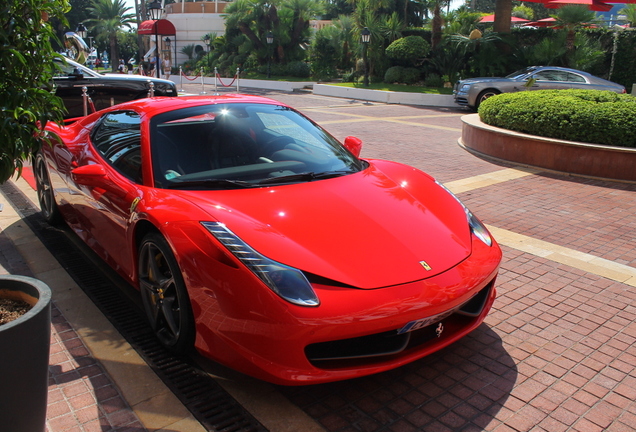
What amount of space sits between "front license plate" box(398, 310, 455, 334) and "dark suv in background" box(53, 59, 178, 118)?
8.70 m

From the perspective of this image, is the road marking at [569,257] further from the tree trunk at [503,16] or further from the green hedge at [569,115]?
the tree trunk at [503,16]

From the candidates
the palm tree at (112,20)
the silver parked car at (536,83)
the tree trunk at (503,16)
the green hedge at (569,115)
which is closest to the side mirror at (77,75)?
the green hedge at (569,115)

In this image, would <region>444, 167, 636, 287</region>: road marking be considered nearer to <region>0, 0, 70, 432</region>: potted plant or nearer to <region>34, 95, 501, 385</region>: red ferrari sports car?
<region>34, 95, 501, 385</region>: red ferrari sports car

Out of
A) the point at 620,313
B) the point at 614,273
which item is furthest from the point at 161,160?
the point at 614,273

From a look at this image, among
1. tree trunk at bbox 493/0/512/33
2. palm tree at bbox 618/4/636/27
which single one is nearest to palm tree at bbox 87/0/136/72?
tree trunk at bbox 493/0/512/33

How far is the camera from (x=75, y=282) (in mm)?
4391

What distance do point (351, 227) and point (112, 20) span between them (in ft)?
230

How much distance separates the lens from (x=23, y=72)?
8.61 ft

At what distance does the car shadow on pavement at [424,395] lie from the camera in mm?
2795

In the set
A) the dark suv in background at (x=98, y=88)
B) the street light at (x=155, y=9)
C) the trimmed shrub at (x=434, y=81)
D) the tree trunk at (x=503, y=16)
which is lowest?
the dark suv in background at (x=98, y=88)

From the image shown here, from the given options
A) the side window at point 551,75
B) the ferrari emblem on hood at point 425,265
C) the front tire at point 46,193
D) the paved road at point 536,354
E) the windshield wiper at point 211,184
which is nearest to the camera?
the paved road at point 536,354

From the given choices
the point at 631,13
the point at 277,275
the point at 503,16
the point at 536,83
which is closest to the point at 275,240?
the point at 277,275

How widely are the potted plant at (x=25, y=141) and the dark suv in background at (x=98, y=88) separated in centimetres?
771

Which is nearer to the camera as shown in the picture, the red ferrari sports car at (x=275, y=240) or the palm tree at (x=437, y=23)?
A: the red ferrari sports car at (x=275, y=240)
